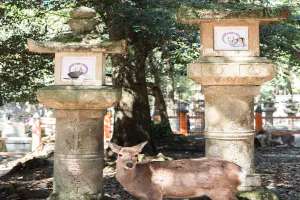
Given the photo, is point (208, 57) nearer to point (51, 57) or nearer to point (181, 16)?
point (181, 16)

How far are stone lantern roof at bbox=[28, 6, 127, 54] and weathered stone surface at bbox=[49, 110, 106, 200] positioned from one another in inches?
31.4

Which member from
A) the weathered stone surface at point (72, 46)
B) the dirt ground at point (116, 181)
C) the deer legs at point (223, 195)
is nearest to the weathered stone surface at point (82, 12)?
the weathered stone surface at point (72, 46)

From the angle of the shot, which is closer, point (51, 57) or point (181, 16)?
point (181, 16)

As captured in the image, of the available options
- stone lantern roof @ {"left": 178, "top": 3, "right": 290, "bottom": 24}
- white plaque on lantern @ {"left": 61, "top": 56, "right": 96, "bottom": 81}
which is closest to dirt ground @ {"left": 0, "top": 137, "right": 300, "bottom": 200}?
white plaque on lantern @ {"left": 61, "top": 56, "right": 96, "bottom": 81}

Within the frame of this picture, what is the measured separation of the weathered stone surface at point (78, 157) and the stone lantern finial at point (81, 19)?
1.12 m

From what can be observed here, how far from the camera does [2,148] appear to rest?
14.1m

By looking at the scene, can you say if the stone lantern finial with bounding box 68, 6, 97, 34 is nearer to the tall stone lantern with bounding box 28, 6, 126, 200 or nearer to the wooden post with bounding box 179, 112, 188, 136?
the tall stone lantern with bounding box 28, 6, 126, 200

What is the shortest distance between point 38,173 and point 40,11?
13.4ft

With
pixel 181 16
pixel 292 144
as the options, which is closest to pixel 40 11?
pixel 181 16

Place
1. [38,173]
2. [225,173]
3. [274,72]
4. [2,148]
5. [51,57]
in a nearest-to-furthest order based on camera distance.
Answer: [225,173]
[274,72]
[38,173]
[51,57]
[2,148]

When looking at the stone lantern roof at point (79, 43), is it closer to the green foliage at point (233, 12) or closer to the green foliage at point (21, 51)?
the green foliage at point (233, 12)

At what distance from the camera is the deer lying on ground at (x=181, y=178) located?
4.33 meters

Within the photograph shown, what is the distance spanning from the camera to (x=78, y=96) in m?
4.86

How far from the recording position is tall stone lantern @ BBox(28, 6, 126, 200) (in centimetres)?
502
